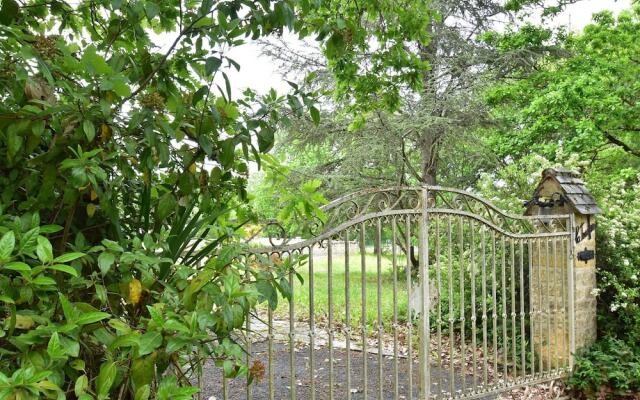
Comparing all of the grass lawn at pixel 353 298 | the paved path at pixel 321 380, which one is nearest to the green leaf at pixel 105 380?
the paved path at pixel 321 380

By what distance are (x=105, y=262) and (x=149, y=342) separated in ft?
1.02

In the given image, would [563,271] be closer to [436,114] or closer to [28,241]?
[28,241]

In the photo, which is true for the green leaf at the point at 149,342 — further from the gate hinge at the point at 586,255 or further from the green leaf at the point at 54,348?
the gate hinge at the point at 586,255

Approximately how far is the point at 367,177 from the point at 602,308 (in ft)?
19.3

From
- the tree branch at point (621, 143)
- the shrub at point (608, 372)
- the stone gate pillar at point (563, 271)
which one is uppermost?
the tree branch at point (621, 143)

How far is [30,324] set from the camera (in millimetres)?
1628

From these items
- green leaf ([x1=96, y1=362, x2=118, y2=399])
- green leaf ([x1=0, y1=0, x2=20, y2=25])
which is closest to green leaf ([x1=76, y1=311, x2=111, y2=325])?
green leaf ([x1=96, y1=362, x2=118, y2=399])

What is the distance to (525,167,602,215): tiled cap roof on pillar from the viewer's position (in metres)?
5.11

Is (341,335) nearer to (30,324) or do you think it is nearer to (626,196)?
(626,196)

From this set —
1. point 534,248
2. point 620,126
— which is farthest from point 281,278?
point 620,126

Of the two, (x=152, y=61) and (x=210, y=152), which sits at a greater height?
(x=152, y=61)

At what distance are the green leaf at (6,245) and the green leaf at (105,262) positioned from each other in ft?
0.94

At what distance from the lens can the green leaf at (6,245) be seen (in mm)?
1484

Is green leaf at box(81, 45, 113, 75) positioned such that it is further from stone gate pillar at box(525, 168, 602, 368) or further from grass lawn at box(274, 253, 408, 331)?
grass lawn at box(274, 253, 408, 331)
